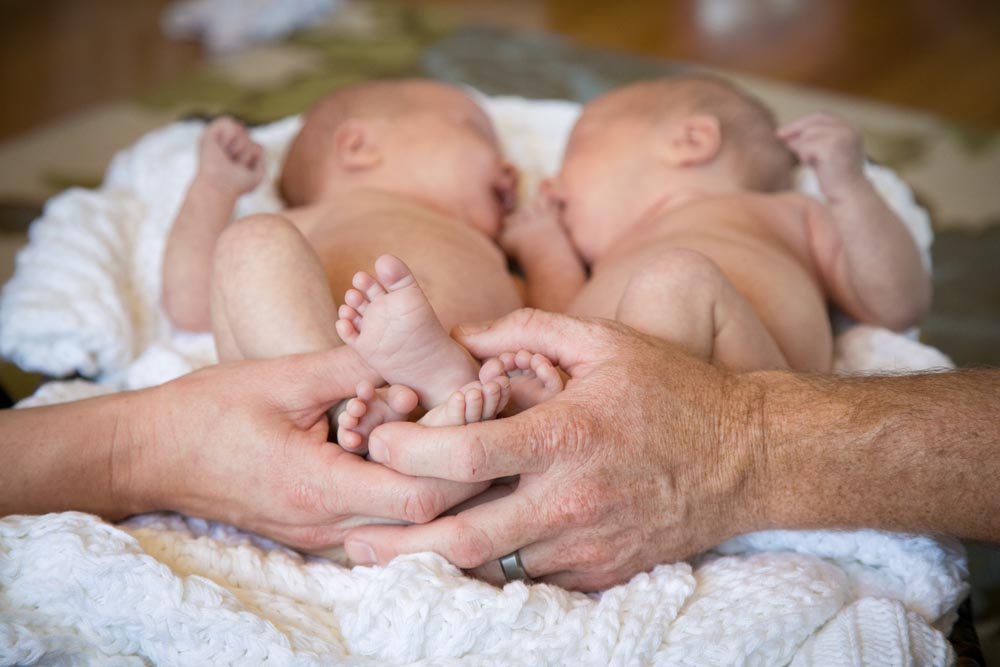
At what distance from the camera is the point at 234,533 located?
3.81 feet

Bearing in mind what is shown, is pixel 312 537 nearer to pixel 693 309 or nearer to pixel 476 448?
pixel 476 448

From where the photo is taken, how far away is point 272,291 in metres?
1.16

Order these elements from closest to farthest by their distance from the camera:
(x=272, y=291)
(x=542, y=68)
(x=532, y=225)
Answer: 1. (x=272, y=291)
2. (x=532, y=225)
3. (x=542, y=68)

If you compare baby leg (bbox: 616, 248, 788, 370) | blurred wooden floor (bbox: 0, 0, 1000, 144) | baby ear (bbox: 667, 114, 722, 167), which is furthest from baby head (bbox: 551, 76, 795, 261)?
blurred wooden floor (bbox: 0, 0, 1000, 144)

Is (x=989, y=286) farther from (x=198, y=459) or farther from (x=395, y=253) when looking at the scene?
(x=198, y=459)

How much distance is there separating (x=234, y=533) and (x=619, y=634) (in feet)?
1.58

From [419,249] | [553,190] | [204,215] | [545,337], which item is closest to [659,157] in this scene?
[553,190]

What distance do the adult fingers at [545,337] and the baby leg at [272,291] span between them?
18cm

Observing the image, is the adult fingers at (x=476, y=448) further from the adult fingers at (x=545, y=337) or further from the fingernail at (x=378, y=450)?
the adult fingers at (x=545, y=337)

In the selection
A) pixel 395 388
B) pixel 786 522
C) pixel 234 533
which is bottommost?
pixel 234 533

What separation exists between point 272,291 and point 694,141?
0.79m

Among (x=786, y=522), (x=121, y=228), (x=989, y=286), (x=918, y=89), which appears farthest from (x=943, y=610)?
(x=918, y=89)

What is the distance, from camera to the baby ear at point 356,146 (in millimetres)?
1619

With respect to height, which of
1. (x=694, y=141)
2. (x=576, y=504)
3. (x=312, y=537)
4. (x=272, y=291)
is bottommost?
(x=312, y=537)
